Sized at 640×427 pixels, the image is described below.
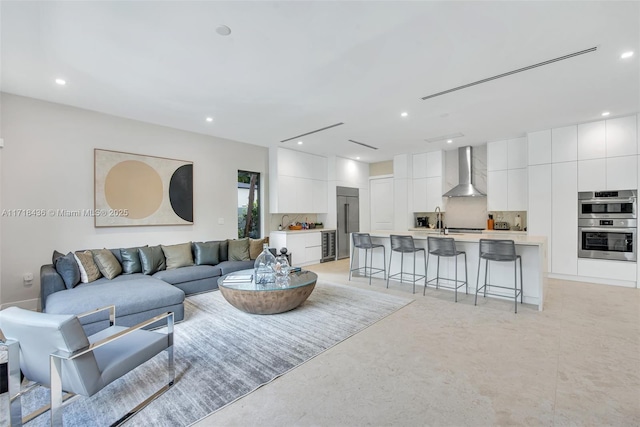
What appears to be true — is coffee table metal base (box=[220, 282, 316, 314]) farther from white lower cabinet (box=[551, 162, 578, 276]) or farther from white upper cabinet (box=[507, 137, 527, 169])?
white upper cabinet (box=[507, 137, 527, 169])

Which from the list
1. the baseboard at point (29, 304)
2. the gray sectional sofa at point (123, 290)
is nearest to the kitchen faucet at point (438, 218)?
the gray sectional sofa at point (123, 290)

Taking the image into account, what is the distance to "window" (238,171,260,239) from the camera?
21.8 ft

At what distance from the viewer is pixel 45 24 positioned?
2.50 m

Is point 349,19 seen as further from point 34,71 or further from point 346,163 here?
point 346,163

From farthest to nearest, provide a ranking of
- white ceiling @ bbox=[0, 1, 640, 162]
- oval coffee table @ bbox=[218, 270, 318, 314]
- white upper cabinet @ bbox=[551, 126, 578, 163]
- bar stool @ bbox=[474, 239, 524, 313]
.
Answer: white upper cabinet @ bbox=[551, 126, 578, 163] < bar stool @ bbox=[474, 239, 524, 313] < oval coffee table @ bbox=[218, 270, 318, 314] < white ceiling @ bbox=[0, 1, 640, 162]

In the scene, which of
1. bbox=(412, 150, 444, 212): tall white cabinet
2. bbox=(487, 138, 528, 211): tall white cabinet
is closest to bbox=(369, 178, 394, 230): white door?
bbox=(412, 150, 444, 212): tall white cabinet

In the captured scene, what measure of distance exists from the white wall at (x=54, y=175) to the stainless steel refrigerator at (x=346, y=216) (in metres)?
4.10

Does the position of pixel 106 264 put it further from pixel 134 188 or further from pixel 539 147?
pixel 539 147

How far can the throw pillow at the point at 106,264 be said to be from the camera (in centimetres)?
398

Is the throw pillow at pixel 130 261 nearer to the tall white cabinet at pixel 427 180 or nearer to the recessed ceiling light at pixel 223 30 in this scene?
the recessed ceiling light at pixel 223 30

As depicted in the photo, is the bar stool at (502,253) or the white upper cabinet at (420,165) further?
the white upper cabinet at (420,165)

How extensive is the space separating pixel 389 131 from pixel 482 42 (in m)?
2.95

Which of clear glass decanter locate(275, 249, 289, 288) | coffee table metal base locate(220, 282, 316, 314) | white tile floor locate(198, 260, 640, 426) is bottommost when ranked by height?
white tile floor locate(198, 260, 640, 426)

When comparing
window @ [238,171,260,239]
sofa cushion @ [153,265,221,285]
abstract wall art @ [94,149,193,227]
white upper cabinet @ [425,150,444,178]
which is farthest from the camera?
white upper cabinet @ [425,150,444,178]
